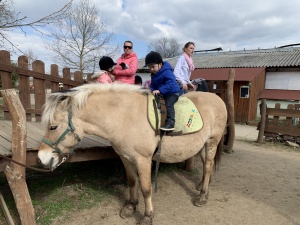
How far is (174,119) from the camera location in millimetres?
2893

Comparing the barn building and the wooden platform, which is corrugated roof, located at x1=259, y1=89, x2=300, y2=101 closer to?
the barn building

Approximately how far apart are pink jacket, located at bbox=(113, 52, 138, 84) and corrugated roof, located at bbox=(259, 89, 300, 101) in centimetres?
1367

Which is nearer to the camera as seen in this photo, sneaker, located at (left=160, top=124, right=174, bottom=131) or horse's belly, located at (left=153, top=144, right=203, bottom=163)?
sneaker, located at (left=160, top=124, right=174, bottom=131)

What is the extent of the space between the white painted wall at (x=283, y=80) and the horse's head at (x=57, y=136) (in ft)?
52.7

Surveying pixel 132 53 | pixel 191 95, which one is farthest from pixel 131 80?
pixel 191 95

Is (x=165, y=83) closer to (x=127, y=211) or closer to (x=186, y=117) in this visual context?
(x=186, y=117)

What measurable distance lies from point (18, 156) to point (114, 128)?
110 cm

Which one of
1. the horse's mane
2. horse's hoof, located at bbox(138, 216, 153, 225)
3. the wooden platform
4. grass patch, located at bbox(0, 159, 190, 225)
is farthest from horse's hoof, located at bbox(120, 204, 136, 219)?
the horse's mane

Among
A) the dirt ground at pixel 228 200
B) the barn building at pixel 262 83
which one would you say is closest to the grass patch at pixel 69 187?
the dirt ground at pixel 228 200

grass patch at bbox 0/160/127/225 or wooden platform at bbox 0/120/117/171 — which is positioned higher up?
wooden platform at bbox 0/120/117/171

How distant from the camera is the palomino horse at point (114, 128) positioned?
2.45 m

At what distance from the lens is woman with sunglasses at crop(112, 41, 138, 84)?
3.85m

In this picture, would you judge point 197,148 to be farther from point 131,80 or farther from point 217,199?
point 131,80

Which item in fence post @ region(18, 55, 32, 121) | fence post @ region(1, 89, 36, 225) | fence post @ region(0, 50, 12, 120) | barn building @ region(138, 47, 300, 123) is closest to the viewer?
fence post @ region(1, 89, 36, 225)
